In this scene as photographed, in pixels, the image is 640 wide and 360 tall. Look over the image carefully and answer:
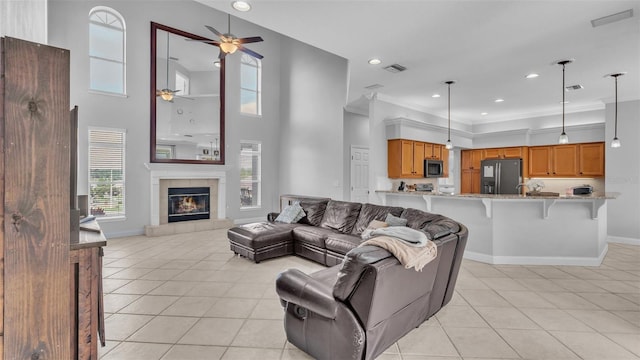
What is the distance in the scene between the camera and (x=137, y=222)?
20.6 feet

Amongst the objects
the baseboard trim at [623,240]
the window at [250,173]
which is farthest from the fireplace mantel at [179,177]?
the baseboard trim at [623,240]

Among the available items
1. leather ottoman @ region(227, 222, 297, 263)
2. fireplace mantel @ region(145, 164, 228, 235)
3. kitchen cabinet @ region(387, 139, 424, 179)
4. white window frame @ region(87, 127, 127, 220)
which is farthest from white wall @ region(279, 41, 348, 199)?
white window frame @ region(87, 127, 127, 220)

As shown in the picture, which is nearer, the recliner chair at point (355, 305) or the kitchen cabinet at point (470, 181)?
the recliner chair at point (355, 305)

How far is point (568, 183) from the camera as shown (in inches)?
277

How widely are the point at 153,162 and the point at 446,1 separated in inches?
241

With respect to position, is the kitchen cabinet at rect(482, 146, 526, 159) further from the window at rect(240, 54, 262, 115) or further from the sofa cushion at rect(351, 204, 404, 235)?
the window at rect(240, 54, 262, 115)

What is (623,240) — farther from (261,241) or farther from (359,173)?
(261,241)

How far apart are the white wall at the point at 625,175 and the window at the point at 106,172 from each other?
9.64 meters

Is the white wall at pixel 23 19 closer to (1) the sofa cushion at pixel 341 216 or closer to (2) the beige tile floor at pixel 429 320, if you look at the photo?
(2) the beige tile floor at pixel 429 320

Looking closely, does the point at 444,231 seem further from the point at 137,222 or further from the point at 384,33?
the point at 137,222

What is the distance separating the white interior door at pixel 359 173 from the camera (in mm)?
7336

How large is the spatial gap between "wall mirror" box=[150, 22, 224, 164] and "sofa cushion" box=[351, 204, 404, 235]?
170 inches

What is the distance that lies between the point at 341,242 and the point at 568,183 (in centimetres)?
645

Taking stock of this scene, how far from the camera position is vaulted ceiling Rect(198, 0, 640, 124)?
271 cm
